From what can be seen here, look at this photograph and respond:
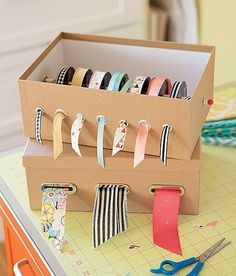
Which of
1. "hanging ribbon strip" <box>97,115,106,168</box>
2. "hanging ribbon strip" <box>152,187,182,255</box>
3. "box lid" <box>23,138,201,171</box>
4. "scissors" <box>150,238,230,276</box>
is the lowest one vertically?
"scissors" <box>150,238,230,276</box>

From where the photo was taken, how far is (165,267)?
1.05 metres

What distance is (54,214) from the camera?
114 cm

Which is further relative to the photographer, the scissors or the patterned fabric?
the patterned fabric

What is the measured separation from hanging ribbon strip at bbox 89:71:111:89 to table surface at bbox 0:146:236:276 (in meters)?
0.26

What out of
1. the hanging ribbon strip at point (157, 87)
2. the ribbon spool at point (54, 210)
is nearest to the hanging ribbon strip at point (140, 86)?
the hanging ribbon strip at point (157, 87)

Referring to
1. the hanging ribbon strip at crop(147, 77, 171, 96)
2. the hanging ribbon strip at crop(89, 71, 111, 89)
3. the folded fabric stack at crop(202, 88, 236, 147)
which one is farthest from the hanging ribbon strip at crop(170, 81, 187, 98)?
the folded fabric stack at crop(202, 88, 236, 147)

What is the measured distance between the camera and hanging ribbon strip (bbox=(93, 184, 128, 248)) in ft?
3.65

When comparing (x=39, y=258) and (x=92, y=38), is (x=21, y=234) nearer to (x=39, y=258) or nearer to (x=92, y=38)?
(x=39, y=258)

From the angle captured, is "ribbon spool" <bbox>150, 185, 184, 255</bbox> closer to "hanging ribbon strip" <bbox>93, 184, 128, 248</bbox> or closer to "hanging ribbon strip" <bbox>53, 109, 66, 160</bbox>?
"hanging ribbon strip" <bbox>93, 184, 128, 248</bbox>

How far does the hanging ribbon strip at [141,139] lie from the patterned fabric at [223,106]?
1.24 ft

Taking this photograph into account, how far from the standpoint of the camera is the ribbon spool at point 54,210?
111cm

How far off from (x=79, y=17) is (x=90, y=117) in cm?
116

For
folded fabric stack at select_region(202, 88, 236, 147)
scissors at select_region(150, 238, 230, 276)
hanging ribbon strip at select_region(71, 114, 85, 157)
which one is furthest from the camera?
folded fabric stack at select_region(202, 88, 236, 147)

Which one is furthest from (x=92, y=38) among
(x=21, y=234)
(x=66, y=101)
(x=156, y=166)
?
(x=21, y=234)
